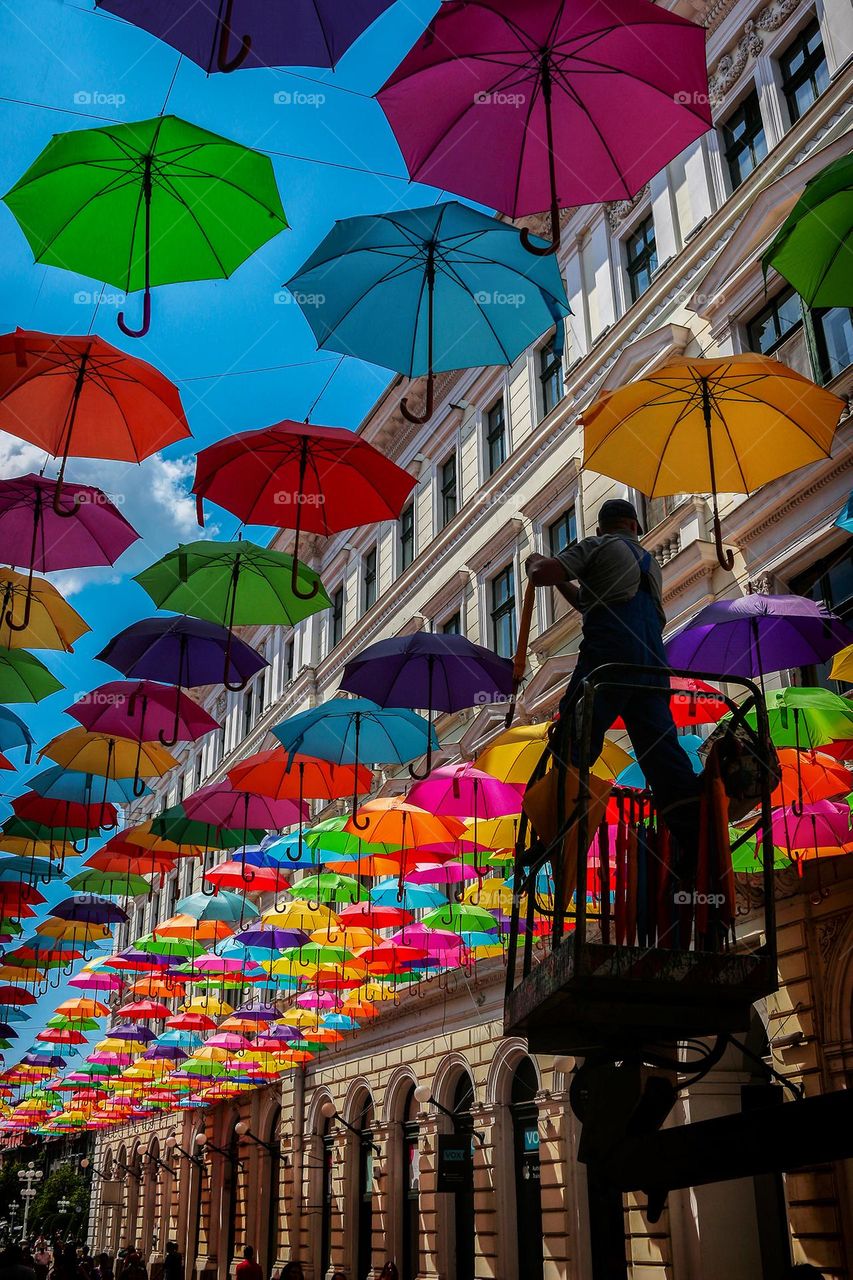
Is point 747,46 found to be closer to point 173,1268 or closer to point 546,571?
point 546,571

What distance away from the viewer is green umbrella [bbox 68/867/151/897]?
2075 cm

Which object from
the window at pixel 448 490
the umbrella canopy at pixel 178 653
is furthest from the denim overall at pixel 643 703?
the window at pixel 448 490

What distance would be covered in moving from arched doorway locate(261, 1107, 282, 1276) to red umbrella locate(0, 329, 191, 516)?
26.4m

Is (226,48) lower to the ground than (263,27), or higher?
lower

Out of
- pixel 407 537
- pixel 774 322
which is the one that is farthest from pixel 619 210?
pixel 407 537

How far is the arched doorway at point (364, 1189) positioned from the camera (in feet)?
83.4

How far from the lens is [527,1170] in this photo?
18938mm

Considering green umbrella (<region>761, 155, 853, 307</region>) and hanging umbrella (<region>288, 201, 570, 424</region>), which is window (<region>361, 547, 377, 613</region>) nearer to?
hanging umbrella (<region>288, 201, 570, 424</region>)

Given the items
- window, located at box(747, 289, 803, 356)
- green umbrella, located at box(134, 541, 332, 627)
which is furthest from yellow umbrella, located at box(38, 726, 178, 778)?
window, located at box(747, 289, 803, 356)

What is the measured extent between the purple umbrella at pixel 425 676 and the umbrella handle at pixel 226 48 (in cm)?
A: 665

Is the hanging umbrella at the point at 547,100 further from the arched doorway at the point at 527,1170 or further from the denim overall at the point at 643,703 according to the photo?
the arched doorway at the point at 527,1170

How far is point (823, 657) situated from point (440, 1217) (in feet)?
50.5

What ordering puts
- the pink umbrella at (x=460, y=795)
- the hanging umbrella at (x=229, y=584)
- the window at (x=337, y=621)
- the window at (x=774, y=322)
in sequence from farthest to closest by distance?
the window at (x=337, y=621)
the window at (x=774, y=322)
the pink umbrella at (x=460, y=795)
the hanging umbrella at (x=229, y=584)

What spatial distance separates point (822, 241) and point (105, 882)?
17.3m
